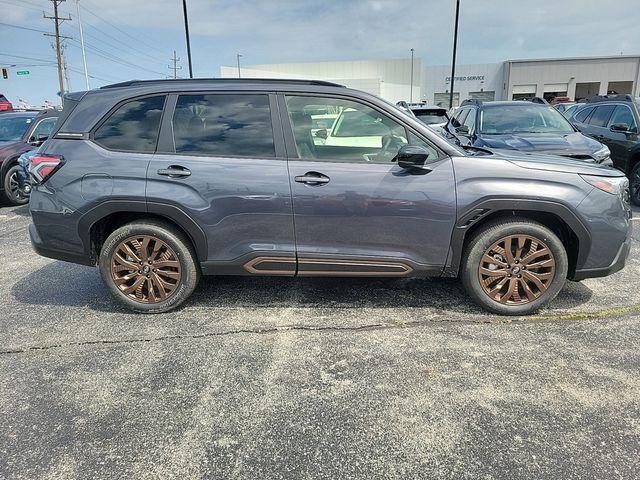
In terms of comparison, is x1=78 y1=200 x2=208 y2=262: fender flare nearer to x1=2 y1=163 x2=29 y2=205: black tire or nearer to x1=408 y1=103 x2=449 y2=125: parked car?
x1=2 y1=163 x2=29 y2=205: black tire

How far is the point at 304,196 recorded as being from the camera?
348 centimetres

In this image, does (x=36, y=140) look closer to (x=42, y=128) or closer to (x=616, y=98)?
(x=42, y=128)

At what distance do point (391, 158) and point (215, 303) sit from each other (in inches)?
78.4

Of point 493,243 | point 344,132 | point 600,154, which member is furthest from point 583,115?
point 344,132

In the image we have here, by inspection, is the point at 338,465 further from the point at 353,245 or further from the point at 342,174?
the point at 342,174

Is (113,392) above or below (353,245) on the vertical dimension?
below

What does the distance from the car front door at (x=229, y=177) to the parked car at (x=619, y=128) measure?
7.28 metres

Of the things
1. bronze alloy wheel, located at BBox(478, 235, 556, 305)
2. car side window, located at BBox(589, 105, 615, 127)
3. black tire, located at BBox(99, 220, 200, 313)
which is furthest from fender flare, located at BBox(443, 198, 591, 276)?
car side window, located at BBox(589, 105, 615, 127)

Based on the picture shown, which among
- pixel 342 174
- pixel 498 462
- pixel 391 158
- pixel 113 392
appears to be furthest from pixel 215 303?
pixel 498 462

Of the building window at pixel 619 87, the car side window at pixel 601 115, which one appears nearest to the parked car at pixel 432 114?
the car side window at pixel 601 115

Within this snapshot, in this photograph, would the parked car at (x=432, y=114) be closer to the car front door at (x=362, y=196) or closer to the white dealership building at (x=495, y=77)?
the car front door at (x=362, y=196)

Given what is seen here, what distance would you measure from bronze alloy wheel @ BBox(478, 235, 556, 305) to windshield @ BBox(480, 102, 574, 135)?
180 inches

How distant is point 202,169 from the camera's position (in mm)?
3543

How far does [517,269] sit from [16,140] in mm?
9669
